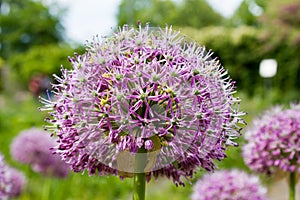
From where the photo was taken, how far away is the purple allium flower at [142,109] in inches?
41.1

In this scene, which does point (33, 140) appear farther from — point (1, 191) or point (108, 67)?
point (108, 67)

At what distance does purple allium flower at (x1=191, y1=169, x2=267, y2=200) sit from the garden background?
0.14 meters

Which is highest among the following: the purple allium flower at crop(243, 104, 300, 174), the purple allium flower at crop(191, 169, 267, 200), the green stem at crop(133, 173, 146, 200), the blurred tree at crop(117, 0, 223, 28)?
the blurred tree at crop(117, 0, 223, 28)

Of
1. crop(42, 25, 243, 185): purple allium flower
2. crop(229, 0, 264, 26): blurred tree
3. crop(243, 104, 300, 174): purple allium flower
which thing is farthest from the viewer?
crop(229, 0, 264, 26): blurred tree

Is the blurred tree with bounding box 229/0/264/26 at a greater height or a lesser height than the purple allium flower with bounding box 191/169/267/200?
greater

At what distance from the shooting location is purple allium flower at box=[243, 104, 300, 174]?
72.0 inches

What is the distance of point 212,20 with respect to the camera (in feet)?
90.7

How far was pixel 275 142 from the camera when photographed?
6.13 ft

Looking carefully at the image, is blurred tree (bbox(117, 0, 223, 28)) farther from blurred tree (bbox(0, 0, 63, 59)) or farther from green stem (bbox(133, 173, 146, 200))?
green stem (bbox(133, 173, 146, 200))

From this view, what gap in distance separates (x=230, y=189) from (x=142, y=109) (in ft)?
4.28

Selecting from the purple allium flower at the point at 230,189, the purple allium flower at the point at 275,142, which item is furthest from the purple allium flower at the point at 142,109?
the purple allium flower at the point at 230,189

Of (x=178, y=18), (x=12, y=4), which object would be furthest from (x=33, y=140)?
(x=12, y=4)

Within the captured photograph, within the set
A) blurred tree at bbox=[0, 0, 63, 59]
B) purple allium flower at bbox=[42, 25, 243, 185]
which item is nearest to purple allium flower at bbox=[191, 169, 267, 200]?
purple allium flower at bbox=[42, 25, 243, 185]

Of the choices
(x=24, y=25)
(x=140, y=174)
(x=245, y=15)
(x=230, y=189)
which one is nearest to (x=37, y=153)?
(x=230, y=189)
